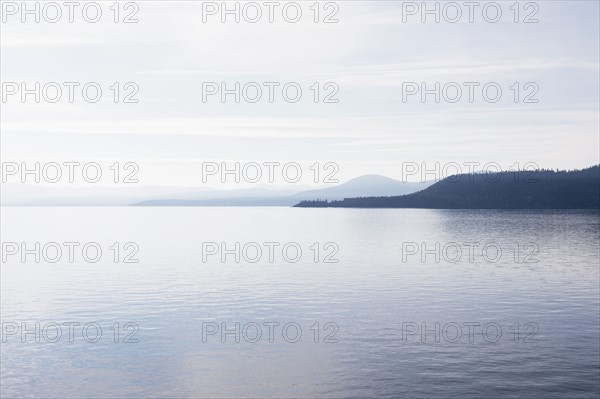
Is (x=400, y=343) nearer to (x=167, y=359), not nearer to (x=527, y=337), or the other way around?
(x=527, y=337)

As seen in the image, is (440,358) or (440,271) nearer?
(440,358)

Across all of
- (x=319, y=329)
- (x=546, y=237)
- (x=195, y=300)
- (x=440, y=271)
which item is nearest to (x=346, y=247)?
(x=440, y=271)

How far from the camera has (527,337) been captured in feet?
178

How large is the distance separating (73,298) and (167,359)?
37588 mm

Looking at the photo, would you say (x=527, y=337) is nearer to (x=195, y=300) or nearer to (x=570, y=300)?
(x=570, y=300)

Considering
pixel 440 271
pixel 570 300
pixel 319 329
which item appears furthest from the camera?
pixel 440 271

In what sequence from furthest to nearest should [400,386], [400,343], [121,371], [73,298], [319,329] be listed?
[73,298], [319,329], [400,343], [121,371], [400,386]

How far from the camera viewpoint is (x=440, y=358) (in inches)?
1861

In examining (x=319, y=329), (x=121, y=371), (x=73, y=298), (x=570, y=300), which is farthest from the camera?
(x=73, y=298)

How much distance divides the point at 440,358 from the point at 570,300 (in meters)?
35.3

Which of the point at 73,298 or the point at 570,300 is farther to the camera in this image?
the point at 73,298

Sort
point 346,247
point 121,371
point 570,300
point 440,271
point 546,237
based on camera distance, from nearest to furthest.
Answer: point 121,371
point 570,300
point 440,271
point 346,247
point 546,237

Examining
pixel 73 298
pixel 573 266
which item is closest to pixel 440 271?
pixel 573 266

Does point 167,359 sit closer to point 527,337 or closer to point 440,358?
point 440,358
